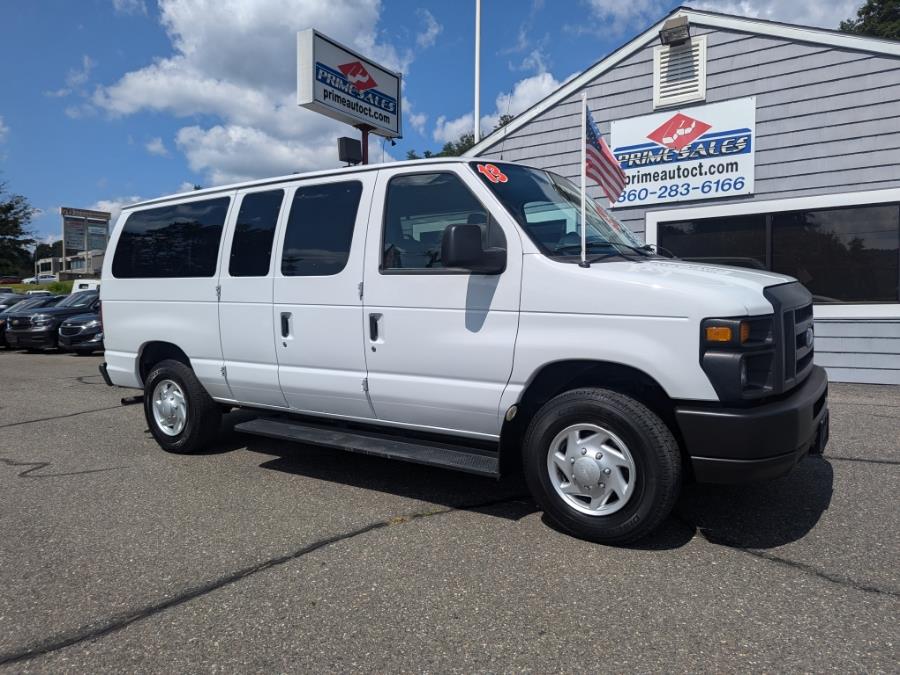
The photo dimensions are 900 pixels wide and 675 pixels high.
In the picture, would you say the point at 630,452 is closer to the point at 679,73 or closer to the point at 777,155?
the point at 777,155

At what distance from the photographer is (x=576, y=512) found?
3.60 m

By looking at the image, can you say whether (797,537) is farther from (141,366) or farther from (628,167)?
(628,167)

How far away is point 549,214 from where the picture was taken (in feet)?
13.7

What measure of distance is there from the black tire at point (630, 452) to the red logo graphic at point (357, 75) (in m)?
8.47

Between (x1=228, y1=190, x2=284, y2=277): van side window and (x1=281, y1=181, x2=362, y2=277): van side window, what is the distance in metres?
0.19

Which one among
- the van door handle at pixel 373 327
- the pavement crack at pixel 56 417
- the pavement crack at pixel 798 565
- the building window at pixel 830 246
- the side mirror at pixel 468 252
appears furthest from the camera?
the building window at pixel 830 246

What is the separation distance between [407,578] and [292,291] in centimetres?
232

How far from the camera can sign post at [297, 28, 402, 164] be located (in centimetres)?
978

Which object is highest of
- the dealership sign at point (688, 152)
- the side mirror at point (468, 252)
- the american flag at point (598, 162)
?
the dealership sign at point (688, 152)

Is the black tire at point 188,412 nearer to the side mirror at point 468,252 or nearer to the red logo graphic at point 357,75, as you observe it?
the side mirror at point 468,252

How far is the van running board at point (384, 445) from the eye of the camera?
12.8 ft

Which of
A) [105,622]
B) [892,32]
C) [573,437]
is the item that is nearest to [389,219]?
[573,437]

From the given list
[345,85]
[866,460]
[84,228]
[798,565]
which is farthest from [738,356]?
[84,228]

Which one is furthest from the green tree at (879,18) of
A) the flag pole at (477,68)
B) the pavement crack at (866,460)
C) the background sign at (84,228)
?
the background sign at (84,228)
